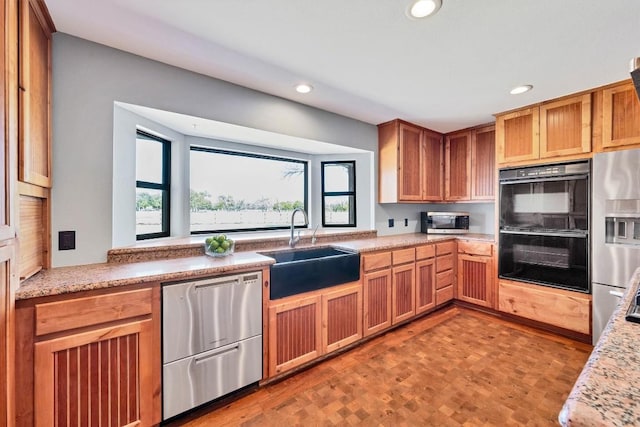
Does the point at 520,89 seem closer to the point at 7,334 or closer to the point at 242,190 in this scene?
the point at 242,190

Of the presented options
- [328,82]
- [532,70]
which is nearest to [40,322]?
[328,82]

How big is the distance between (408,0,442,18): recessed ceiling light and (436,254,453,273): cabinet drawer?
2473 mm

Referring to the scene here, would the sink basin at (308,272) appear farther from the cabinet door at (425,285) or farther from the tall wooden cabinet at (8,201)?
the tall wooden cabinet at (8,201)

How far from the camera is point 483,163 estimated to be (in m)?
3.37

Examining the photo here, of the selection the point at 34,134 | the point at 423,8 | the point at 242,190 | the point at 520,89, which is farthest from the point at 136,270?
the point at 520,89

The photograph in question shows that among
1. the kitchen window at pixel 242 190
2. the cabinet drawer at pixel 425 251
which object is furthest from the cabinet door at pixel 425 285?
the kitchen window at pixel 242 190

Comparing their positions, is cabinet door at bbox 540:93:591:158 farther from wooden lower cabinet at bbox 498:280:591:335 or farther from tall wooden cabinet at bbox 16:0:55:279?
tall wooden cabinet at bbox 16:0:55:279

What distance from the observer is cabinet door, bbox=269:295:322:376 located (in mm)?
1902

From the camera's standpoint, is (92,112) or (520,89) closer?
(92,112)

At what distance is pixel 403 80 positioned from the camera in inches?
86.0

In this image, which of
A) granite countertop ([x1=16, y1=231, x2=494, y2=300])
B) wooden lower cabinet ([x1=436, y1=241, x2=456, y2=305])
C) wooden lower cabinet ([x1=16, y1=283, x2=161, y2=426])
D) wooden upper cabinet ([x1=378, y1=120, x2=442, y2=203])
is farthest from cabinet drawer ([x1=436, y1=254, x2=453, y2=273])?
wooden lower cabinet ([x1=16, y1=283, x2=161, y2=426])

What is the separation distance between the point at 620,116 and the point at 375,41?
221cm

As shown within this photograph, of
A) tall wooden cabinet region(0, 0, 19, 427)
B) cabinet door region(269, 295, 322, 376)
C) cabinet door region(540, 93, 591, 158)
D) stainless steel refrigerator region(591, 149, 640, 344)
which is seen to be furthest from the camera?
cabinet door region(540, 93, 591, 158)

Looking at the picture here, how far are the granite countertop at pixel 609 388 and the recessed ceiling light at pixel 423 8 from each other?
151 centimetres
